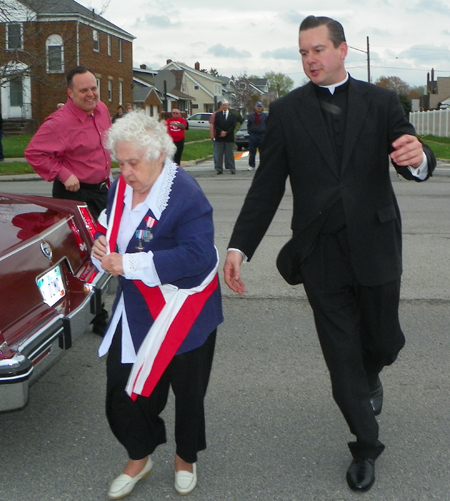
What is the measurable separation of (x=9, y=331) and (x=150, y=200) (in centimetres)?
94

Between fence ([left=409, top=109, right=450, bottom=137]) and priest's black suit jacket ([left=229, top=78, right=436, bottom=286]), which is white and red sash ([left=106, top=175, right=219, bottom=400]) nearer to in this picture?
priest's black suit jacket ([left=229, top=78, right=436, bottom=286])

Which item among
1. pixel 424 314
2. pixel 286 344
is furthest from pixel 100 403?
pixel 424 314

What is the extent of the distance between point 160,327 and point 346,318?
841mm

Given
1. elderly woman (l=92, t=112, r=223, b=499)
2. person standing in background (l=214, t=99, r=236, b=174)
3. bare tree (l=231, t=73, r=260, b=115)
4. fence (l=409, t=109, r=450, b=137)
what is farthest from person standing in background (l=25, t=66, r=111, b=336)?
bare tree (l=231, t=73, r=260, b=115)

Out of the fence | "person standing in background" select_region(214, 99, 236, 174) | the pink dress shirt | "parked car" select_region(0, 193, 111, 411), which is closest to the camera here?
"parked car" select_region(0, 193, 111, 411)

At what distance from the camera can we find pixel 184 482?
322 cm

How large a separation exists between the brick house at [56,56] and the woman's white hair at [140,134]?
16.2 m

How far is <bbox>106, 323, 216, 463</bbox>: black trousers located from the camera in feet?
10.2

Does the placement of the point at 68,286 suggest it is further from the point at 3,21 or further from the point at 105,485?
the point at 3,21

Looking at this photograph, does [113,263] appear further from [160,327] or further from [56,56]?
[56,56]

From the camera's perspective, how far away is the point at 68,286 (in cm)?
411

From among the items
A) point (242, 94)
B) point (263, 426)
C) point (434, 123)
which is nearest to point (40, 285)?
point (263, 426)

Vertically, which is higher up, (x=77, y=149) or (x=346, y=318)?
(x=77, y=149)

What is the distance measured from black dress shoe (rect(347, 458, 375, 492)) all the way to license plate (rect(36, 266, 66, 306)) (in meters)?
1.71
